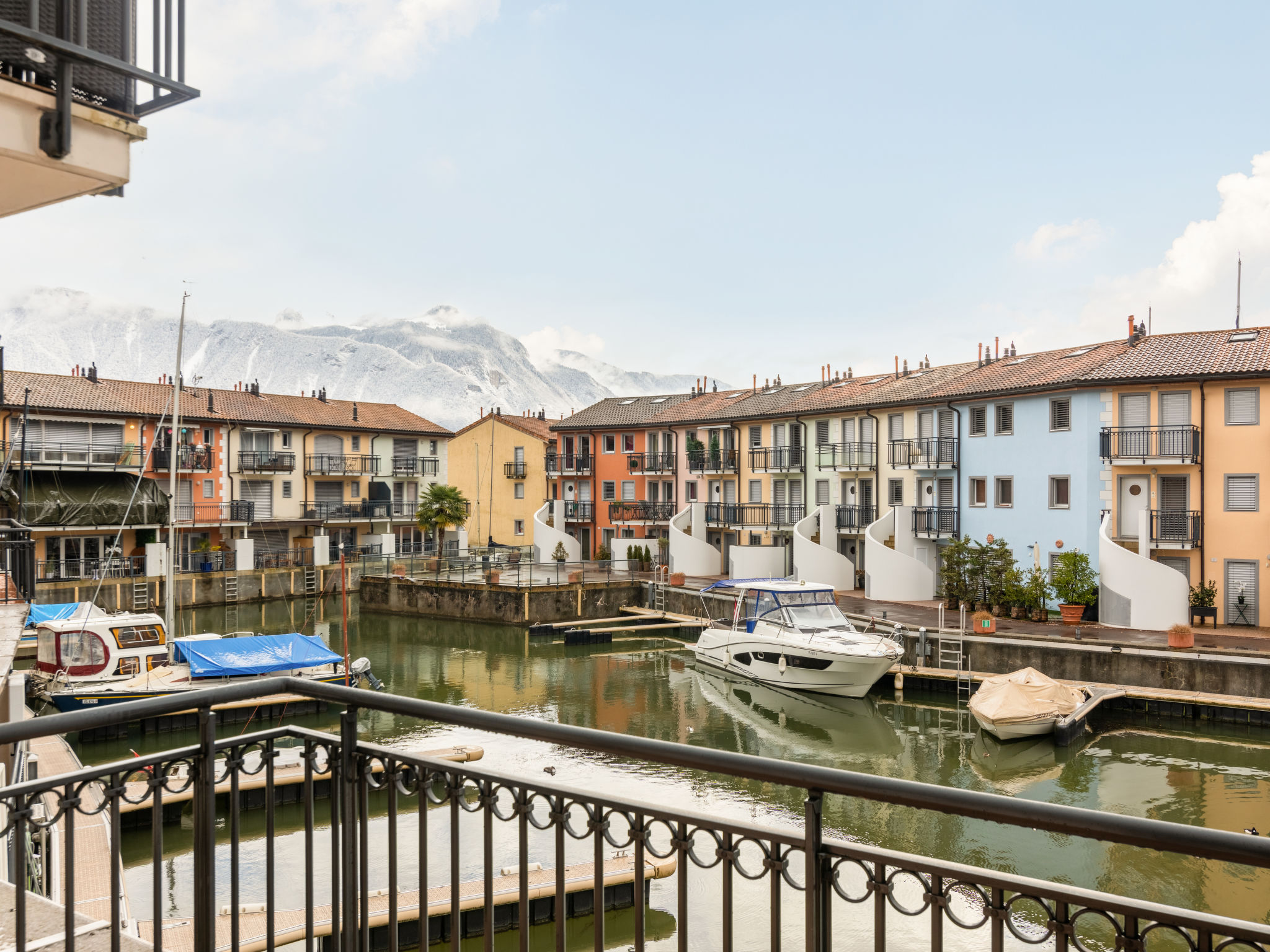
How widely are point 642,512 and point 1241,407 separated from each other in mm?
28958

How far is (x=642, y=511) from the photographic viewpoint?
2008 inches

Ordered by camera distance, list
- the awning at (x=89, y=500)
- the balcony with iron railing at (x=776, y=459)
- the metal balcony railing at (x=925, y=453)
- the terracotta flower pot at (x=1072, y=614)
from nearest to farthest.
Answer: the terracotta flower pot at (x=1072, y=614) → the metal balcony railing at (x=925, y=453) → the awning at (x=89, y=500) → the balcony with iron railing at (x=776, y=459)

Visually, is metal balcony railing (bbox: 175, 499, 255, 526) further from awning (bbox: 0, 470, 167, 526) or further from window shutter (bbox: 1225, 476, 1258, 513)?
window shutter (bbox: 1225, 476, 1258, 513)

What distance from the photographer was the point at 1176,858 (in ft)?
48.8

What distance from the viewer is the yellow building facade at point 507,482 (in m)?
64.0

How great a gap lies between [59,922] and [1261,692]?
26.0 meters

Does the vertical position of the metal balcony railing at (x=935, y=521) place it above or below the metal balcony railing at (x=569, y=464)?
below

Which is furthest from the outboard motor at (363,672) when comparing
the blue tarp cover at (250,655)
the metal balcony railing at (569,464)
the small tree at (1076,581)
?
the metal balcony railing at (569,464)

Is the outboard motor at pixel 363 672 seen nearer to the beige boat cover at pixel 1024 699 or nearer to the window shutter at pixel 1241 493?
the beige boat cover at pixel 1024 699

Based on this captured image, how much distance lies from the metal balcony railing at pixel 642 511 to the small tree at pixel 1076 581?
75.6 feet

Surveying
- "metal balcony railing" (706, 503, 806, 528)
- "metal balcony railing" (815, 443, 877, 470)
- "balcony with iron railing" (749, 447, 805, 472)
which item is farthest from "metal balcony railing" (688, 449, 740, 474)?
"metal balcony railing" (815, 443, 877, 470)

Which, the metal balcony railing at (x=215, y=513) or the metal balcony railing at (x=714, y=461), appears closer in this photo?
the metal balcony railing at (x=215, y=513)

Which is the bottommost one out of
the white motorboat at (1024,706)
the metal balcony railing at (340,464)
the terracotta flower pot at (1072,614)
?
the white motorboat at (1024,706)

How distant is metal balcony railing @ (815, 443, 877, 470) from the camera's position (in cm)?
3997
